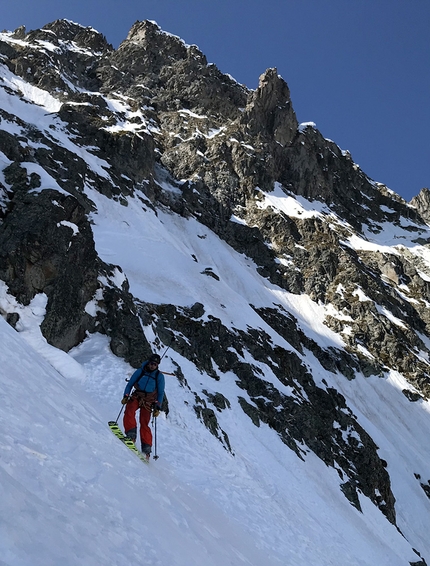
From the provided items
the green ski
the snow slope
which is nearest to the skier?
the green ski

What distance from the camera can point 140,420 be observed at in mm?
9984

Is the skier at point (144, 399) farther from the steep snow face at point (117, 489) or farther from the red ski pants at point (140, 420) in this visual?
the steep snow face at point (117, 489)

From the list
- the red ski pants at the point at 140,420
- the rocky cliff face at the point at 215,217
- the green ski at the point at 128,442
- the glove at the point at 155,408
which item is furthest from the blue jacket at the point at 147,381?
the rocky cliff face at the point at 215,217

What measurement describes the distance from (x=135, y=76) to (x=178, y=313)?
386 feet

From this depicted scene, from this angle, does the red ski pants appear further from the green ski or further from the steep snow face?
the steep snow face

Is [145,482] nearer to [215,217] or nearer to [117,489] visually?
[117,489]

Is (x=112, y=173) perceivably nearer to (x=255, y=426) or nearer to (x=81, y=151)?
(x=81, y=151)

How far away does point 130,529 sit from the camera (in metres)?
5.17

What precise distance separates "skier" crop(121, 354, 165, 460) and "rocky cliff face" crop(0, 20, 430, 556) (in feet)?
19.6

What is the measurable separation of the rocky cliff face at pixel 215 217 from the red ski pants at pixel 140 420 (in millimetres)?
6088

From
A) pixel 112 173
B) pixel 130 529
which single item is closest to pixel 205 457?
pixel 130 529

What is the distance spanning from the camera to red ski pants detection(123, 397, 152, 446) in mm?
9797

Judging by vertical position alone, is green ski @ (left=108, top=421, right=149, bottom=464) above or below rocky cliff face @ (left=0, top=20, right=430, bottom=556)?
below

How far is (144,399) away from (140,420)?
0.47 m
